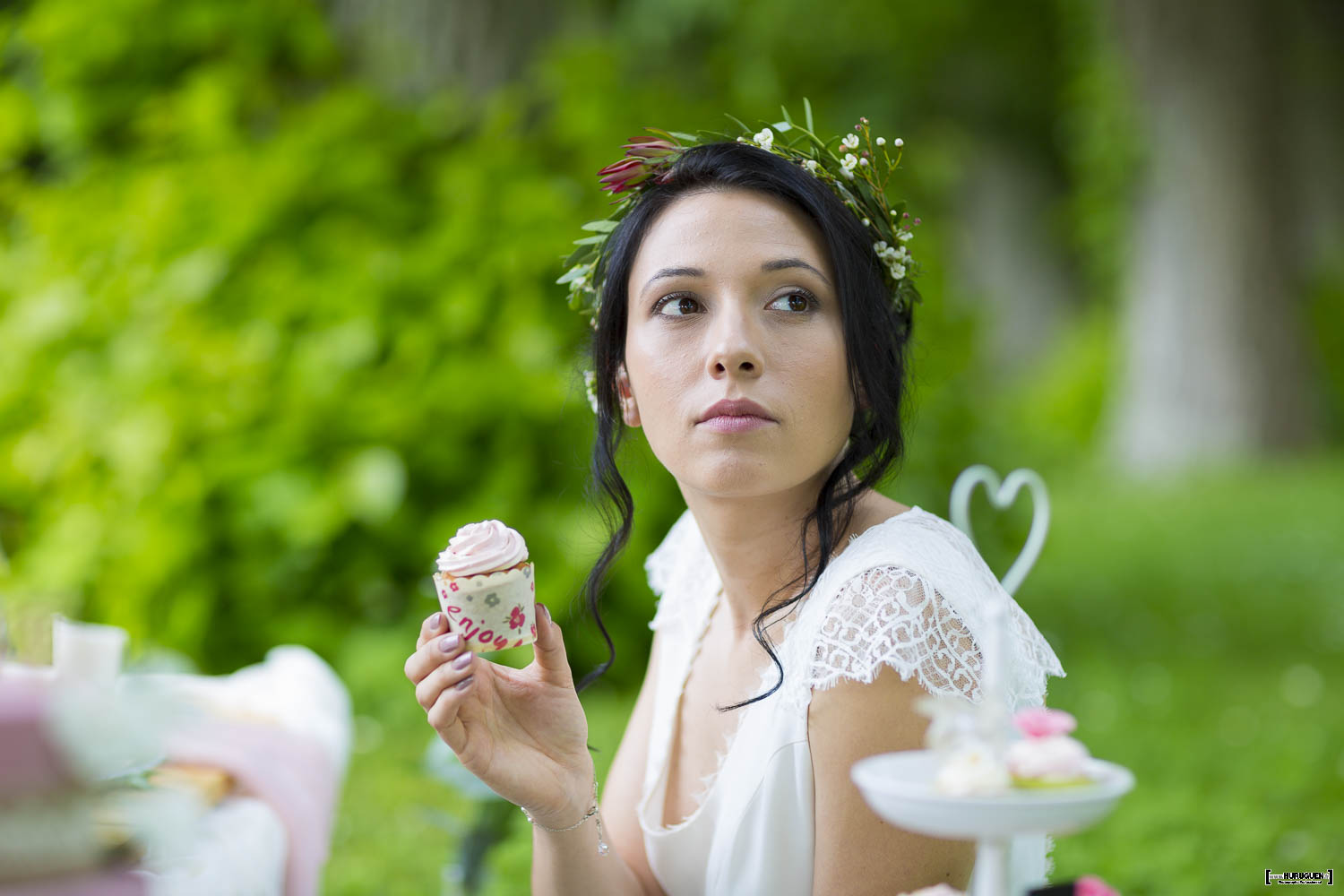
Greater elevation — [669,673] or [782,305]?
[782,305]

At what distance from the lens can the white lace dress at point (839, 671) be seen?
5.72ft

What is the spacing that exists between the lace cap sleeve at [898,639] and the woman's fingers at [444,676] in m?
0.49

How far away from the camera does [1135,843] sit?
4.07 meters

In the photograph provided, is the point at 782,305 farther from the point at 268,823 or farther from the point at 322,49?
the point at 322,49

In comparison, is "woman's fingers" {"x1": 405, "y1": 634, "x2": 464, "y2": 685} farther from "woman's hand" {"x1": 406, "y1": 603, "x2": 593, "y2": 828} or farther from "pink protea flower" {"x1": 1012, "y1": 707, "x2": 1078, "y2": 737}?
"pink protea flower" {"x1": 1012, "y1": 707, "x2": 1078, "y2": 737}

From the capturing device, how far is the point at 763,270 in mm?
1877

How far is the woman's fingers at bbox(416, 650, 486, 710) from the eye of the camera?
5.61ft

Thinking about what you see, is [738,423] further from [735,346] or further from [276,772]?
[276,772]

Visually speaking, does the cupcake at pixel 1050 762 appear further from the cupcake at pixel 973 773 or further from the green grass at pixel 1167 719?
the green grass at pixel 1167 719

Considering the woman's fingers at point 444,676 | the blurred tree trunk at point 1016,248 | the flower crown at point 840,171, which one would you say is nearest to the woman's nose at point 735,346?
the flower crown at point 840,171

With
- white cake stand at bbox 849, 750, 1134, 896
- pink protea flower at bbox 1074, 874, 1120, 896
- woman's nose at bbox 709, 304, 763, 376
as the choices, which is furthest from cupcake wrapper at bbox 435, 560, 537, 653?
pink protea flower at bbox 1074, 874, 1120, 896

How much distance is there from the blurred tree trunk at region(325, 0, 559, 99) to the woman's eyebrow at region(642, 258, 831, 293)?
4.17 m

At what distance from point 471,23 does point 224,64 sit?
114 cm

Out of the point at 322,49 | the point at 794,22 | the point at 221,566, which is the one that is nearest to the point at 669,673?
the point at 221,566
